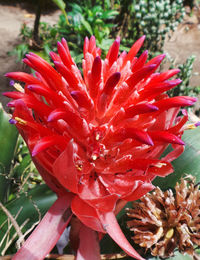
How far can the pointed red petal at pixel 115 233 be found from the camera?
1.59 ft

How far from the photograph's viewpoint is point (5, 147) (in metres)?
0.77

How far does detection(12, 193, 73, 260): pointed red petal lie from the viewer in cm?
48

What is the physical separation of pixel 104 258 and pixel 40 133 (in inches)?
10.6

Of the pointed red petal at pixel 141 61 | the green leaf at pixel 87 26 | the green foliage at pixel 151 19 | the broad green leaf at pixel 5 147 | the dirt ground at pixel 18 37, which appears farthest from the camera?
the dirt ground at pixel 18 37

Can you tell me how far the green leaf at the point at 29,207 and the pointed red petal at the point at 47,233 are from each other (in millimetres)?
142

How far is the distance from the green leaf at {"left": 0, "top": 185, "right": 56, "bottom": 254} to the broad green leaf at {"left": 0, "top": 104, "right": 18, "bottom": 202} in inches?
2.2

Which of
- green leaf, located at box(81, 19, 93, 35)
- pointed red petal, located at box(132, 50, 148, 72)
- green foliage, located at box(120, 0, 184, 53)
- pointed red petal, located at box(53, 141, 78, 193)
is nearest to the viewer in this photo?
pointed red petal, located at box(53, 141, 78, 193)

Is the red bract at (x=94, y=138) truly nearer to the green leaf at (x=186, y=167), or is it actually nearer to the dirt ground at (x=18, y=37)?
the green leaf at (x=186, y=167)

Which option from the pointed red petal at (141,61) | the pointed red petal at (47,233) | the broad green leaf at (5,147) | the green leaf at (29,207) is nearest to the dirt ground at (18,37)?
the broad green leaf at (5,147)

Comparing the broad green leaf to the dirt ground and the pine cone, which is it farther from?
the dirt ground

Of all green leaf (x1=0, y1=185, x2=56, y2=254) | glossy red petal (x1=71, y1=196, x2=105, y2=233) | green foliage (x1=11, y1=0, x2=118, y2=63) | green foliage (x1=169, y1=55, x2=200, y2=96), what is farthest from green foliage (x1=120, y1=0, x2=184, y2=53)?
glossy red petal (x1=71, y1=196, x2=105, y2=233)

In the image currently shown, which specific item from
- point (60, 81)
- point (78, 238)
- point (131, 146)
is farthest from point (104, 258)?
point (60, 81)

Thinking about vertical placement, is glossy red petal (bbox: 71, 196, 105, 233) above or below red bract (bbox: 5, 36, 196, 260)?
below

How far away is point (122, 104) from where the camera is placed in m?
0.58
